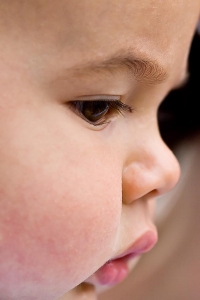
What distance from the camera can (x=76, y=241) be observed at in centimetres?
50

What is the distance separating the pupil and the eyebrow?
0.16ft

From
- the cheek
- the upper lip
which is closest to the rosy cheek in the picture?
the cheek

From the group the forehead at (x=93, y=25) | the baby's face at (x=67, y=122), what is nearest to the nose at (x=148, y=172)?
the baby's face at (x=67, y=122)

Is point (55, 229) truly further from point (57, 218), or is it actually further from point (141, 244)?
point (141, 244)

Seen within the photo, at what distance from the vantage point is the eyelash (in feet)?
1.70

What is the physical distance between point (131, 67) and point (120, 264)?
0.99 feet

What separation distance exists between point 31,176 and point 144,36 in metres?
Answer: 0.20

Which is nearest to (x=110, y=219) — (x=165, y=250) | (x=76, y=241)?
(x=76, y=241)

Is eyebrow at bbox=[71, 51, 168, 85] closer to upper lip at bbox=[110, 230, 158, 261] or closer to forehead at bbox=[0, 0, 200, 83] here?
forehead at bbox=[0, 0, 200, 83]

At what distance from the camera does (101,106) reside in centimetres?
54

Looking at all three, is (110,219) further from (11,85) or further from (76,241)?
(11,85)

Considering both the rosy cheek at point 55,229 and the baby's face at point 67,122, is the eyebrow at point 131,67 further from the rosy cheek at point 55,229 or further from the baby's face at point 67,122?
the rosy cheek at point 55,229

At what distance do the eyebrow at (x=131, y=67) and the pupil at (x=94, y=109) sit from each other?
1.9 inches

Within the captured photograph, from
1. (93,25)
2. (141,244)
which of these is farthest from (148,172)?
(93,25)
